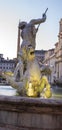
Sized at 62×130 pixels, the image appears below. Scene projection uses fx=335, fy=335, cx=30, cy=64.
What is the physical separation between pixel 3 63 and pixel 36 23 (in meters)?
129

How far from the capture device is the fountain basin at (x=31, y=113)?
5102mm

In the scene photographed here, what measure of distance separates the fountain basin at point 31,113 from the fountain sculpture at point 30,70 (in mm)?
3715

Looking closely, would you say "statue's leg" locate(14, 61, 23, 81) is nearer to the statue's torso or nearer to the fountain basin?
the statue's torso

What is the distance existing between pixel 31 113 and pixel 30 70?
4.01 m

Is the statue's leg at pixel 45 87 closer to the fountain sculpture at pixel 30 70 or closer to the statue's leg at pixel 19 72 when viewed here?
the fountain sculpture at pixel 30 70

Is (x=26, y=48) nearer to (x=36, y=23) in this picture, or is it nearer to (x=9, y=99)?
(x=36, y=23)

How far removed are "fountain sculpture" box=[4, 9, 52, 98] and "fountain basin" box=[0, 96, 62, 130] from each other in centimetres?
371

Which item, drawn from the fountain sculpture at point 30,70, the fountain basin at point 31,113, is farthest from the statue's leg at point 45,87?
the fountain basin at point 31,113

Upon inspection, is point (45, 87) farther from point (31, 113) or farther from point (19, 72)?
point (31, 113)

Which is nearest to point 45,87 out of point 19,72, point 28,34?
point 19,72

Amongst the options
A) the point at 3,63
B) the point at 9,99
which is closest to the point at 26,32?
the point at 9,99

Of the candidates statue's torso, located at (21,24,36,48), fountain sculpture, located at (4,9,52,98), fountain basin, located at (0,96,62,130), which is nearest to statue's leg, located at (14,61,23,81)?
fountain sculpture, located at (4,9,52,98)

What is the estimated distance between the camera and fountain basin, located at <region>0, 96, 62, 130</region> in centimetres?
510

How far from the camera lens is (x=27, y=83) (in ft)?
30.2
